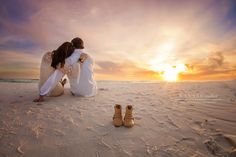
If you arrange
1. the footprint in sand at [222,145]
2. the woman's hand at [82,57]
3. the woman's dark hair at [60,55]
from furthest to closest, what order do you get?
the woman's hand at [82,57] → the woman's dark hair at [60,55] → the footprint in sand at [222,145]

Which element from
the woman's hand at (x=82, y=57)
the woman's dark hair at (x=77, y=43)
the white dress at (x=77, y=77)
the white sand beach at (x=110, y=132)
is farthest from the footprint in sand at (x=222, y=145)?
the woman's dark hair at (x=77, y=43)

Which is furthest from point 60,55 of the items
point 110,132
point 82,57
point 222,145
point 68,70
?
point 222,145

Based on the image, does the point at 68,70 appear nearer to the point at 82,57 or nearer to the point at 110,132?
the point at 82,57

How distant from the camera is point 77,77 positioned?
4.75m

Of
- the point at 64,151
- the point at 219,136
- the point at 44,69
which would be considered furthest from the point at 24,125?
the point at 219,136

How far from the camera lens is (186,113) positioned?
358 cm

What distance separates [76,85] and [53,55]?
1100mm

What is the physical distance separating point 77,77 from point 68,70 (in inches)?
15.0

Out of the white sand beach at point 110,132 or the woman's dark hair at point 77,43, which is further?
the woman's dark hair at point 77,43

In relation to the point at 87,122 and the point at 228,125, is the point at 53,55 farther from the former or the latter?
the point at 228,125

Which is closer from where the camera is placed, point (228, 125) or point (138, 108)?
point (228, 125)

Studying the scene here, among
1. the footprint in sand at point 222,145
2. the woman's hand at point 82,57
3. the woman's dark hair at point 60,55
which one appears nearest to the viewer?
the footprint in sand at point 222,145

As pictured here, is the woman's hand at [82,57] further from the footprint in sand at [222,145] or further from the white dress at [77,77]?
the footprint in sand at [222,145]

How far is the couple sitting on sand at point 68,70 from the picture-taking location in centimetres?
434
